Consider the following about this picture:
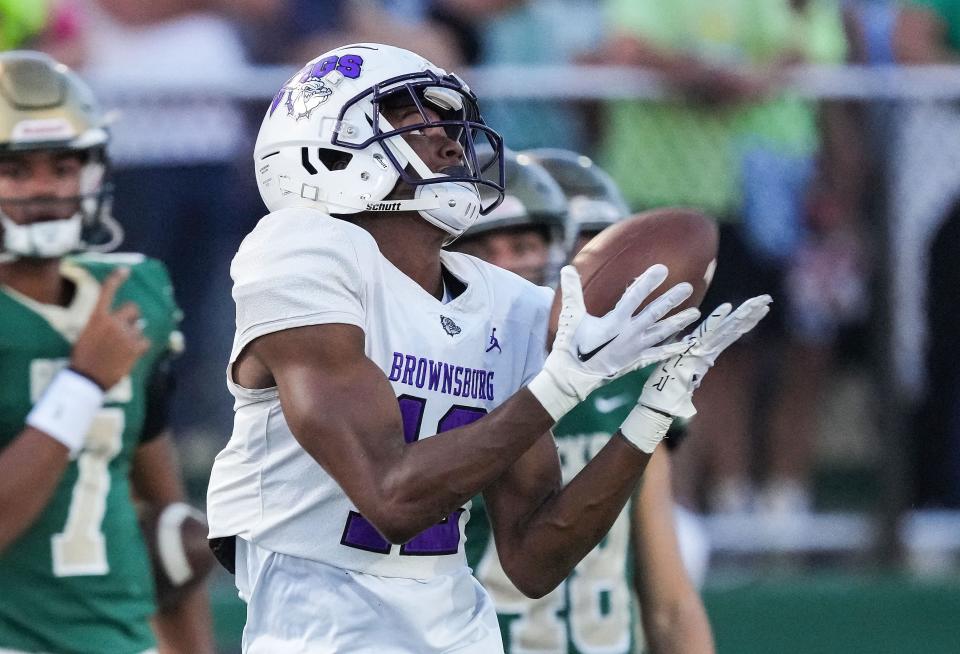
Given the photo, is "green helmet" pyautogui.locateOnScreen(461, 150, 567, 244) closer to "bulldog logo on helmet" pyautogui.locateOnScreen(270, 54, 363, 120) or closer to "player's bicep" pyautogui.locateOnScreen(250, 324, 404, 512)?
"bulldog logo on helmet" pyautogui.locateOnScreen(270, 54, 363, 120)

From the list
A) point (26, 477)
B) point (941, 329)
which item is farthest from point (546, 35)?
point (26, 477)

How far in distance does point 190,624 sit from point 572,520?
1568 millimetres

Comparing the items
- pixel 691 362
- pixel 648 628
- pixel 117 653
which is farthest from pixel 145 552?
pixel 691 362

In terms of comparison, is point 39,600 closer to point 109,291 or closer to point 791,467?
point 109,291

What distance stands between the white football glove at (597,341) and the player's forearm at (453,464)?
39 mm

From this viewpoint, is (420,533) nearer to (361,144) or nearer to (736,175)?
(361,144)

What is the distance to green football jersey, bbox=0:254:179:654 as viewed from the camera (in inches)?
138

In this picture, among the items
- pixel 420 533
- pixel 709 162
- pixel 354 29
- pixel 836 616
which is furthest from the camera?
pixel 354 29

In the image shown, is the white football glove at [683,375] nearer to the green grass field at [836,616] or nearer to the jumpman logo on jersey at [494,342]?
the jumpman logo on jersey at [494,342]

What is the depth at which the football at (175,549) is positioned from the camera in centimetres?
378

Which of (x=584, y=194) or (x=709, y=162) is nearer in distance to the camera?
(x=584, y=194)

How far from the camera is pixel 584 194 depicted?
406cm

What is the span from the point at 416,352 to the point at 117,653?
1.31 metres

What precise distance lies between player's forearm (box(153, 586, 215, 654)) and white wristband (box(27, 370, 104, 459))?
0.57 m
